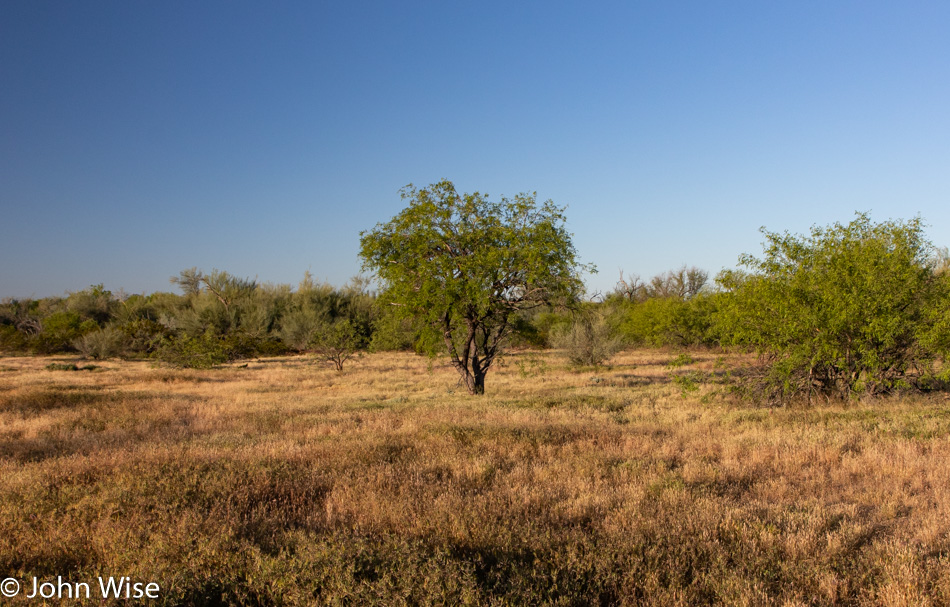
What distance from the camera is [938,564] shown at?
147 inches

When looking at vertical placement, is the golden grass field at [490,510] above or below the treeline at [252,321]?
below

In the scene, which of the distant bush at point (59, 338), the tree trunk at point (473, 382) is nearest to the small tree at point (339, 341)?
the tree trunk at point (473, 382)

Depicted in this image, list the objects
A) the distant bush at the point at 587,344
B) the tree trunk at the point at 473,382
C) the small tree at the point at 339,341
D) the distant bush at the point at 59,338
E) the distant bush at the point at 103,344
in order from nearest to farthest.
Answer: the tree trunk at the point at 473,382 < the small tree at the point at 339,341 < the distant bush at the point at 587,344 < the distant bush at the point at 103,344 < the distant bush at the point at 59,338

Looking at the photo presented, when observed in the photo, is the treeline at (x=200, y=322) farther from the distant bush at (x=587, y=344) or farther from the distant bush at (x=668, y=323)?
the distant bush at (x=668, y=323)

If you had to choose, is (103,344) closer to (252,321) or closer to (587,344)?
(252,321)

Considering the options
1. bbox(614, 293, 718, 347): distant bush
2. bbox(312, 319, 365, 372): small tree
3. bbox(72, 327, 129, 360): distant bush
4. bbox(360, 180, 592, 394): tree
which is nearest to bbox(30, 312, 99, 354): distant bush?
bbox(72, 327, 129, 360): distant bush

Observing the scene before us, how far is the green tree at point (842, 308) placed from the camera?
1199cm

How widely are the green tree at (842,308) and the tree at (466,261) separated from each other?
5.12 meters

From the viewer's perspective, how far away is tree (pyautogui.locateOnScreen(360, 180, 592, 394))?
1534 cm

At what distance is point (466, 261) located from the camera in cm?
1523

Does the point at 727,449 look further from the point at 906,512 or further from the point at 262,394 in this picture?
the point at 262,394

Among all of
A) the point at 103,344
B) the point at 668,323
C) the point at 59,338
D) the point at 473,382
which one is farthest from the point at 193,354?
the point at 668,323

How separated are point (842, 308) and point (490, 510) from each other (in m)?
A: 11.1

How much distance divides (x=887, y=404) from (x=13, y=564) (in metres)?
15.7
